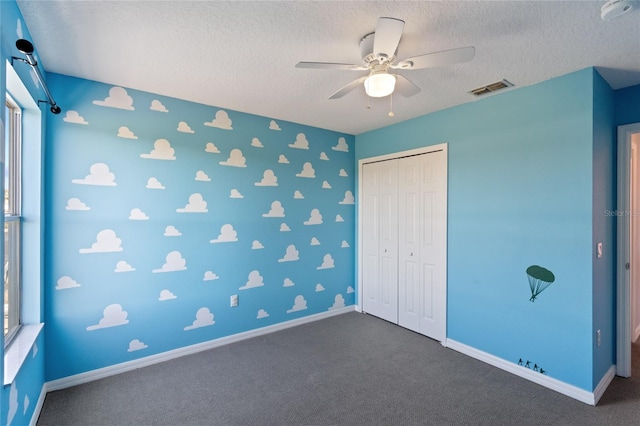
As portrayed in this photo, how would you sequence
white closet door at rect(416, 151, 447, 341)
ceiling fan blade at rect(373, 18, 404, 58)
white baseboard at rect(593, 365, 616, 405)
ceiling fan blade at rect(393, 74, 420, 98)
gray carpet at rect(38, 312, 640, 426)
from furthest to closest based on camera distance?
white closet door at rect(416, 151, 447, 341)
white baseboard at rect(593, 365, 616, 405)
gray carpet at rect(38, 312, 640, 426)
ceiling fan blade at rect(393, 74, 420, 98)
ceiling fan blade at rect(373, 18, 404, 58)

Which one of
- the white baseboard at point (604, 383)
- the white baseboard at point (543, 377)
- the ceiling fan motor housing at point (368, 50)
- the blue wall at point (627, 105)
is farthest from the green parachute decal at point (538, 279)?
the ceiling fan motor housing at point (368, 50)

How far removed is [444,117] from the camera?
331 cm

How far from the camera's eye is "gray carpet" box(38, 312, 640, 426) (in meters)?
2.15

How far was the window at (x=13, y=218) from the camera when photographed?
2018mm

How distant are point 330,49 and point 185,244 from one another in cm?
217

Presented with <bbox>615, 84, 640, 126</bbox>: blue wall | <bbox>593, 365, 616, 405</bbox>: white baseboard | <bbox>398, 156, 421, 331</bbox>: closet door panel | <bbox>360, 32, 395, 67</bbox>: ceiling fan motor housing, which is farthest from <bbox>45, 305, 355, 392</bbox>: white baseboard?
<bbox>615, 84, 640, 126</bbox>: blue wall

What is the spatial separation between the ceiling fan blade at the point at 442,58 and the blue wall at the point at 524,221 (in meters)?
1.36

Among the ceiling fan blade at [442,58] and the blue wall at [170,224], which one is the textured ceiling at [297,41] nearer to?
the ceiling fan blade at [442,58]

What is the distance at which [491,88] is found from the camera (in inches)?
107

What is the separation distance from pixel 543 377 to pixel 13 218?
13.3 ft

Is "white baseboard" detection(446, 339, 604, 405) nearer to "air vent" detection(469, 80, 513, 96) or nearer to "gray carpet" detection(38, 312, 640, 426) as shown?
"gray carpet" detection(38, 312, 640, 426)

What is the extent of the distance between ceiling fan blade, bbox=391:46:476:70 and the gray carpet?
2261mm

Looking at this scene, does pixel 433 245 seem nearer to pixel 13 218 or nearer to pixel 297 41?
pixel 297 41

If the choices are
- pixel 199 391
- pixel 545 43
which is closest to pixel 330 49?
pixel 545 43
